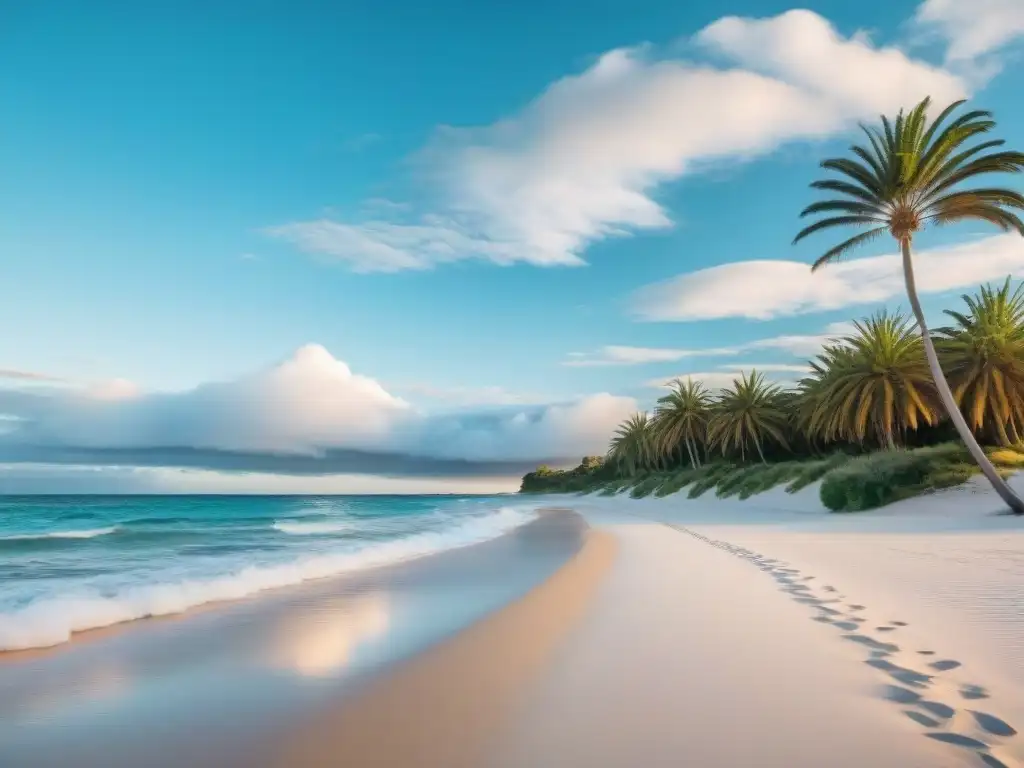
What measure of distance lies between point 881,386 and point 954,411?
1614cm

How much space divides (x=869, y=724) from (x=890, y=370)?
38.3 metres

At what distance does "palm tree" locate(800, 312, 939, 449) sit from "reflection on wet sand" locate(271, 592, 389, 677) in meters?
34.5

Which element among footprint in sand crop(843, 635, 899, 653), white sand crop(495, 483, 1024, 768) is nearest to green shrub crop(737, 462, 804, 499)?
white sand crop(495, 483, 1024, 768)

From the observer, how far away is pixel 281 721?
3.80m

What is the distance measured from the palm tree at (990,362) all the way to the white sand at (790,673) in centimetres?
2479

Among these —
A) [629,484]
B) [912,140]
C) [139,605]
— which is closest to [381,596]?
[139,605]

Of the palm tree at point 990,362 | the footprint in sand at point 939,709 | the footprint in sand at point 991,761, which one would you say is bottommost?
the footprint in sand at point 939,709

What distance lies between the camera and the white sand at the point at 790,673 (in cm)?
318

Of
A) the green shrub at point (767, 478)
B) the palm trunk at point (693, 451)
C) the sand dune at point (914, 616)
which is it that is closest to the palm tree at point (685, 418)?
the palm trunk at point (693, 451)

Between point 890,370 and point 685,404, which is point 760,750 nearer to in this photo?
point 890,370

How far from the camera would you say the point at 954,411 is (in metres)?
21.0

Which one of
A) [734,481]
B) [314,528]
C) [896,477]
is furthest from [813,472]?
[314,528]

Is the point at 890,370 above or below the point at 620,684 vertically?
above

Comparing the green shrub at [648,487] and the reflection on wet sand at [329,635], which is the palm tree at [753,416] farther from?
the reflection on wet sand at [329,635]
